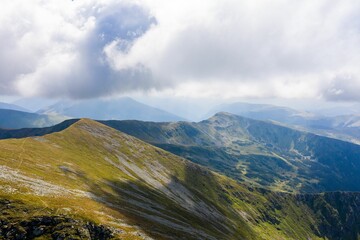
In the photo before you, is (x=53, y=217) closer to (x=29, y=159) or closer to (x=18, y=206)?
(x=18, y=206)

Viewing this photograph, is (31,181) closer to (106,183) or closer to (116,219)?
(116,219)

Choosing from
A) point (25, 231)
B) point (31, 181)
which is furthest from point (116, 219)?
point (31, 181)

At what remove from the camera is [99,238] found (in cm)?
8081

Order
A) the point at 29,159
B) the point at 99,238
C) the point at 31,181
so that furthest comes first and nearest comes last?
the point at 29,159 → the point at 31,181 → the point at 99,238

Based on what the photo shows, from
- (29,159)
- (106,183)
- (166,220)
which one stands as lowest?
(166,220)

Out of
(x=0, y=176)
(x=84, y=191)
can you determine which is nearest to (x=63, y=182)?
(x=84, y=191)

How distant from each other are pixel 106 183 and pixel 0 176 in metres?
68.5

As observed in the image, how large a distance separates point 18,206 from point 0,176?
2522 centimetres

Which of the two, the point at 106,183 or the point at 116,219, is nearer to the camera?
the point at 116,219

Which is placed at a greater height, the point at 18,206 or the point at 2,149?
the point at 2,149

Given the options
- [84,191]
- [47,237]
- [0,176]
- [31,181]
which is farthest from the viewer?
[84,191]

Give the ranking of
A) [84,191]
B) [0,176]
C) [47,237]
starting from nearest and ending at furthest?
[47,237] → [0,176] → [84,191]

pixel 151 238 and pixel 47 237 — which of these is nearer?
pixel 47 237

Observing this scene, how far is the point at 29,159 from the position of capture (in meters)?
146
